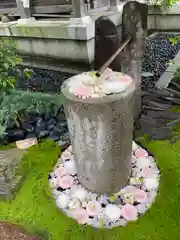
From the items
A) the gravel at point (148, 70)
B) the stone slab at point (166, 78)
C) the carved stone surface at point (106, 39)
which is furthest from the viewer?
the gravel at point (148, 70)

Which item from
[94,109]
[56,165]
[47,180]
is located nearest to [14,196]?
[47,180]

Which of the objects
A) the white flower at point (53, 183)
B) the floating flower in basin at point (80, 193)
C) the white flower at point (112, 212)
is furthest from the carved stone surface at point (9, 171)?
the white flower at point (112, 212)

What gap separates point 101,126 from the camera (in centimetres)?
211

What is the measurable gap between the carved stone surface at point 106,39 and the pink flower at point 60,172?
1447 mm

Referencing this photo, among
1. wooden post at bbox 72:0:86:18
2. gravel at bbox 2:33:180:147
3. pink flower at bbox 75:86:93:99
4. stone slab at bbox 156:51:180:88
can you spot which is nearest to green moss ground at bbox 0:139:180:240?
gravel at bbox 2:33:180:147

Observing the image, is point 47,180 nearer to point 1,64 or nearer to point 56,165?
point 56,165

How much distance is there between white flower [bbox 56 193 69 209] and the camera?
2.52 meters

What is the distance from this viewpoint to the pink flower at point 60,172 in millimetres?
2836

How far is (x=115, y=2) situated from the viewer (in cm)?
748

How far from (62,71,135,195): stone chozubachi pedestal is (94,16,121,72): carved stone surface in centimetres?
84

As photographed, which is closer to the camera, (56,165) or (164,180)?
(164,180)

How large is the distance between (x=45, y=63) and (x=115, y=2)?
288 cm

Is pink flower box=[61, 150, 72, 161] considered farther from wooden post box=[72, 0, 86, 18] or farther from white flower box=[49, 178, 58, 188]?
wooden post box=[72, 0, 86, 18]

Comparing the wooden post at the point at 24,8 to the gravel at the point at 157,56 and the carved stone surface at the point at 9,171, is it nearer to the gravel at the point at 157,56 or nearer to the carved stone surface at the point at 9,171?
the gravel at the point at 157,56
